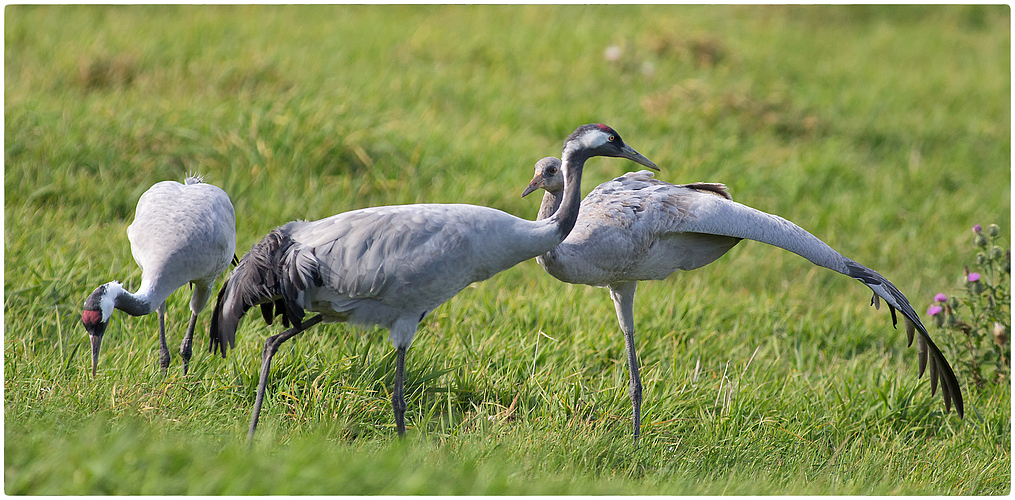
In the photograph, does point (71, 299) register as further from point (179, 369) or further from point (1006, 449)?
point (1006, 449)

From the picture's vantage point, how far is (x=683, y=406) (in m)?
4.23

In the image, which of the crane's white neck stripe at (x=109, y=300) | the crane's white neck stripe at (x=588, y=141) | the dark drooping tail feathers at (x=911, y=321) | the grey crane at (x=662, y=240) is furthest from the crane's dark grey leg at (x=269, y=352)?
the dark drooping tail feathers at (x=911, y=321)

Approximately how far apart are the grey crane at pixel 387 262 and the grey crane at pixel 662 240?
1.23 feet

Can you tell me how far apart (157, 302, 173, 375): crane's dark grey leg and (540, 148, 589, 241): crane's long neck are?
1.90 metres

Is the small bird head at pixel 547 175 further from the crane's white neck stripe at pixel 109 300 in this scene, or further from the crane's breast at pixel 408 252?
the crane's white neck stripe at pixel 109 300

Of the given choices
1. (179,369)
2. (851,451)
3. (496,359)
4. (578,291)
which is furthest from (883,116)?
(179,369)

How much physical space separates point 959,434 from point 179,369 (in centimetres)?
381

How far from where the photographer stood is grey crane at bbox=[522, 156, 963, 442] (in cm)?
387

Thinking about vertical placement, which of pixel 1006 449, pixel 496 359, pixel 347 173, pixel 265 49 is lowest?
pixel 1006 449

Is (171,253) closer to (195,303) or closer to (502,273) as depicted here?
(195,303)

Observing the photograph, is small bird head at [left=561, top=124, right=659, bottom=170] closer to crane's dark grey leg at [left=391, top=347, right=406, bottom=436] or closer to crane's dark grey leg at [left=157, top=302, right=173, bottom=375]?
crane's dark grey leg at [left=391, top=347, right=406, bottom=436]

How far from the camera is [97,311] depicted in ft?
11.2

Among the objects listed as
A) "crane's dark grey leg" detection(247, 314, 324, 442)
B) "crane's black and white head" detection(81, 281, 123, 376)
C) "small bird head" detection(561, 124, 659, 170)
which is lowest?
"crane's dark grey leg" detection(247, 314, 324, 442)

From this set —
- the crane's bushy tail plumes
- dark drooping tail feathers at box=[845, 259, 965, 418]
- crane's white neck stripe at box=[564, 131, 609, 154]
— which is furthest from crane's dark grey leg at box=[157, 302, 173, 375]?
dark drooping tail feathers at box=[845, 259, 965, 418]
